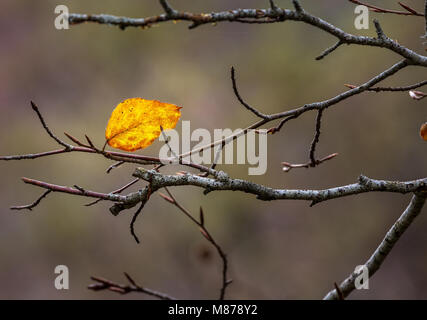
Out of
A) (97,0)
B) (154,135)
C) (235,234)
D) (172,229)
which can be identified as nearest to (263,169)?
(235,234)

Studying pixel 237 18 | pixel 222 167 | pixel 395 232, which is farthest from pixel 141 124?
pixel 222 167

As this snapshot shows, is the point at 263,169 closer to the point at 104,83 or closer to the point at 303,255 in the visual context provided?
the point at 303,255

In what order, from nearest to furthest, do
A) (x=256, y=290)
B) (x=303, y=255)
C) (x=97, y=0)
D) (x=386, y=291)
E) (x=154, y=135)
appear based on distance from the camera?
(x=154, y=135) < (x=256, y=290) < (x=386, y=291) < (x=303, y=255) < (x=97, y=0)

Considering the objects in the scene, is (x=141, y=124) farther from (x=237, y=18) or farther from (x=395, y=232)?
(x=395, y=232)

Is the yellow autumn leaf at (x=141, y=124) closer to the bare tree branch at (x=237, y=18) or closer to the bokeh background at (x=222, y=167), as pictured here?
the bare tree branch at (x=237, y=18)

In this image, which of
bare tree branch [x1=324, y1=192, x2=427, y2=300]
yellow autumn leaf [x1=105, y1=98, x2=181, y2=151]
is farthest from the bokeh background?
yellow autumn leaf [x1=105, y1=98, x2=181, y2=151]
